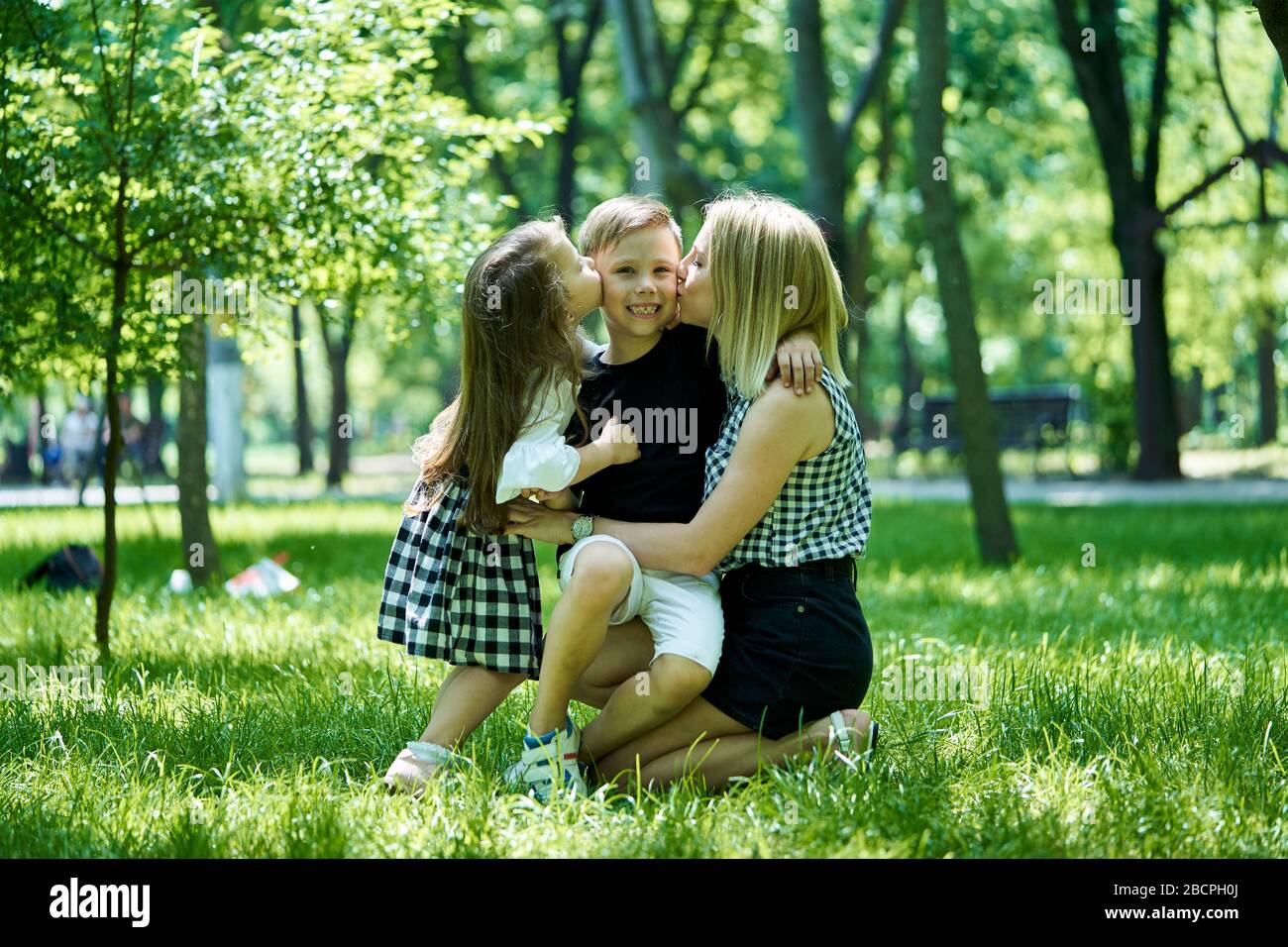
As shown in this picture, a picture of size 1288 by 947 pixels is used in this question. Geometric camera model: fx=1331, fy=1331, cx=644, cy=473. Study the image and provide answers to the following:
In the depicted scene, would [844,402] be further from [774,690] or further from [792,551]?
[774,690]

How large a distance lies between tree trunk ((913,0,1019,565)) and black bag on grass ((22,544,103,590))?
17.6 ft

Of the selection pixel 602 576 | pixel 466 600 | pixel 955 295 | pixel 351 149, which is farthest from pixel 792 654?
pixel 955 295

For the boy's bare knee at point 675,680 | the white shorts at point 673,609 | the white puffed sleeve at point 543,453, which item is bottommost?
the boy's bare knee at point 675,680

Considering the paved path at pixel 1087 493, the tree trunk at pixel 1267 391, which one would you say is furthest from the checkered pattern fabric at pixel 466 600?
the tree trunk at pixel 1267 391

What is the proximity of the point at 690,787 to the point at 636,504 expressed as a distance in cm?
79

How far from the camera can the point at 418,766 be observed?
11.4 feet

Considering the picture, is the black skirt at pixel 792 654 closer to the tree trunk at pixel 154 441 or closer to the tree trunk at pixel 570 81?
the tree trunk at pixel 570 81

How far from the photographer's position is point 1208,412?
41.4 meters

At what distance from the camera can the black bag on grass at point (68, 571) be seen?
24.7 feet

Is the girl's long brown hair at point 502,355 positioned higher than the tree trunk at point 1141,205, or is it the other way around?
the tree trunk at point 1141,205

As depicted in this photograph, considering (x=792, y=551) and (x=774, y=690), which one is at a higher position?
(x=792, y=551)

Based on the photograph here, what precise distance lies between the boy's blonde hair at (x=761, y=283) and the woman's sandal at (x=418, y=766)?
1.24 meters
